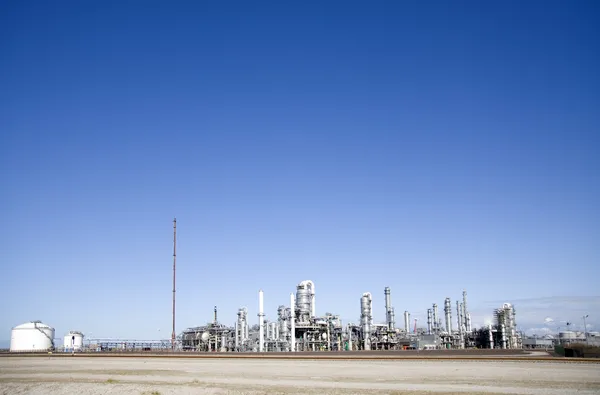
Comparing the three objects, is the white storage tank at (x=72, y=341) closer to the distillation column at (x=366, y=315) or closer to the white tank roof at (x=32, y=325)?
the white tank roof at (x=32, y=325)

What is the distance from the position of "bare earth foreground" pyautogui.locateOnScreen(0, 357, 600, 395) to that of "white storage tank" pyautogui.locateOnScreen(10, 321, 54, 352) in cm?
4706

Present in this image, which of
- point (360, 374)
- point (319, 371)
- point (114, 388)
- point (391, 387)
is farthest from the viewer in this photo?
point (319, 371)

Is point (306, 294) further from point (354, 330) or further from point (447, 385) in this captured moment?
point (447, 385)

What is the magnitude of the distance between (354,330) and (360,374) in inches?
2274

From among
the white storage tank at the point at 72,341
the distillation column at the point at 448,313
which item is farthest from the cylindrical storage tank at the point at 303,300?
the white storage tank at the point at 72,341

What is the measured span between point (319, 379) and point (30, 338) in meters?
69.5

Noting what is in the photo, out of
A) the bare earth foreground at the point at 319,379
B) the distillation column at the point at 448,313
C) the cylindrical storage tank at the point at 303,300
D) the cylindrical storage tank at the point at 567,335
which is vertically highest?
the cylindrical storage tank at the point at 303,300

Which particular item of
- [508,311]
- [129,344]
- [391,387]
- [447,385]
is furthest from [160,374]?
[508,311]

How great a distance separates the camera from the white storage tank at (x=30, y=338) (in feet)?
283

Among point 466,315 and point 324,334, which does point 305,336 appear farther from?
point 466,315

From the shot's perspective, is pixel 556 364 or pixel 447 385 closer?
pixel 447 385

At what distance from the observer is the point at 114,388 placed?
31875mm

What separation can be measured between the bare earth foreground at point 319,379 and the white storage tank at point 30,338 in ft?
154

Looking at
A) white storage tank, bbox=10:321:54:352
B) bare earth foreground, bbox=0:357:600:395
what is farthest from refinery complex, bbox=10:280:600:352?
bare earth foreground, bbox=0:357:600:395
